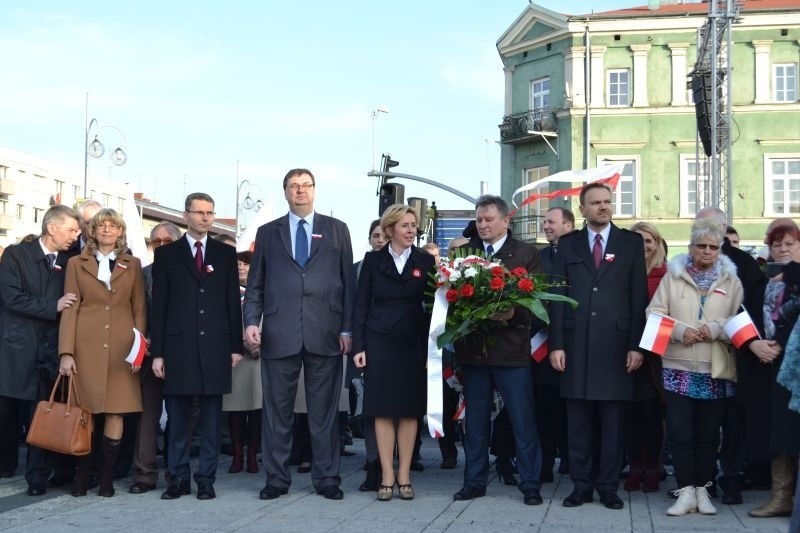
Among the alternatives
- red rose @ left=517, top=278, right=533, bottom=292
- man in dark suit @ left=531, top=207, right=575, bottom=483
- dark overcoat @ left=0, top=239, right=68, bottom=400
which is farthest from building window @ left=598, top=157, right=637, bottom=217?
red rose @ left=517, top=278, right=533, bottom=292

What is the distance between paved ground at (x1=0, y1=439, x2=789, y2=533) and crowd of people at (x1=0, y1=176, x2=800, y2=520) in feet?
0.58

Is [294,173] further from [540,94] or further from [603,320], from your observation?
[540,94]

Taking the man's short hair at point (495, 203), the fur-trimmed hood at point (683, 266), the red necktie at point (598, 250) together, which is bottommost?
the fur-trimmed hood at point (683, 266)

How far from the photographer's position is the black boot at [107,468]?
8.48 m

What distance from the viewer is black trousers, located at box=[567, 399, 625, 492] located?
788 cm

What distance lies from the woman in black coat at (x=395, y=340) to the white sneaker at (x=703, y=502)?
212 cm

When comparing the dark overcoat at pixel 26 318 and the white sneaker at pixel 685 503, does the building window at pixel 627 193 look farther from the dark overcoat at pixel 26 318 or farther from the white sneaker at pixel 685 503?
the white sneaker at pixel 685 503

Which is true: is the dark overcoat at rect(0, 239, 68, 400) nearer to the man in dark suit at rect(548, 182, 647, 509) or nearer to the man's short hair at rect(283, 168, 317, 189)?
the man's short hair at rect(283, 168, 317, 189)

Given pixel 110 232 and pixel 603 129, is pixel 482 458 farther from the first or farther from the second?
pixel 603 129

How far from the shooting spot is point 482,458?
8273 millimetres

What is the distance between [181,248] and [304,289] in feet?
3.48

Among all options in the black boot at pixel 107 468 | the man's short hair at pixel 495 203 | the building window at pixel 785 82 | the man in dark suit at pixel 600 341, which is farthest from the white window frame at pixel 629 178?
the black boot at pixel 107 468

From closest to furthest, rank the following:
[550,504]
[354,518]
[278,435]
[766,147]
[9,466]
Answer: [354,518] → [550,504] → [278,435] → [9,466] → [766,147]

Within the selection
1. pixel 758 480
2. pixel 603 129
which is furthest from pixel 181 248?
pixel 603 129
